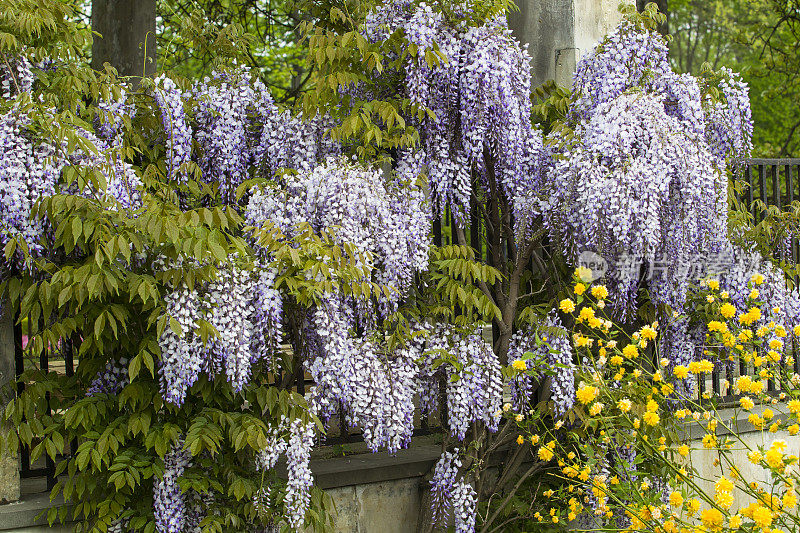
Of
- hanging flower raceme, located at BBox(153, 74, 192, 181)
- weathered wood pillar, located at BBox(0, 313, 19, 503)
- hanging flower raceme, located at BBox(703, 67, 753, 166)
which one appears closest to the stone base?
weathered wood pillar, located at BBox(0, 313, 19, 503)

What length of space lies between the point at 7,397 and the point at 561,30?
12.0 feet

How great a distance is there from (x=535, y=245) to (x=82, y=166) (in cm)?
231

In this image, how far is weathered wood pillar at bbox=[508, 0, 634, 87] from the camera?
202 inches

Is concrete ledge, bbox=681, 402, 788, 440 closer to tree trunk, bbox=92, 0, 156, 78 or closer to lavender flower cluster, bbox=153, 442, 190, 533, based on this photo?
lavender flower cluster, bbox=153, 442, 190, 533

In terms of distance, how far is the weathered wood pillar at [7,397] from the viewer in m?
3.70

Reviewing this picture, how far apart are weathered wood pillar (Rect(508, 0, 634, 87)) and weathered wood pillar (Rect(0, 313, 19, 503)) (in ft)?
10.7

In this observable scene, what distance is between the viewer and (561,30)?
203 inches

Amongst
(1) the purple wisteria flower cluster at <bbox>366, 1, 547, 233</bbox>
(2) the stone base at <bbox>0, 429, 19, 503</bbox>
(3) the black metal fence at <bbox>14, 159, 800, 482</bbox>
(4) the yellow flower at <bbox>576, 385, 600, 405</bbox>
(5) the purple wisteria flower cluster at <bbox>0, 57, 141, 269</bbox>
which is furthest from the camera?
(1) the purple wisteria flower cluster at <bbox>366, 1, 547, 233</bbox>

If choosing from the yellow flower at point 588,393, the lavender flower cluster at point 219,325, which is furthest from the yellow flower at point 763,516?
the lavender flower cluster at point 219,325

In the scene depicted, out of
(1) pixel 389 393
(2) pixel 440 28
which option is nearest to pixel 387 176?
(2) pixel 440 28

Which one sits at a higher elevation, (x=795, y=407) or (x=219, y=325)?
(x=219, y=325)

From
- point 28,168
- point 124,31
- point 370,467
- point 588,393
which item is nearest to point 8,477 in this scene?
point 28,168

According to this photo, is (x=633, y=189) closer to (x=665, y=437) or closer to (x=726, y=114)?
(x=726, y=114)

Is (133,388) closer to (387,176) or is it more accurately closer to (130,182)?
(130,182)
